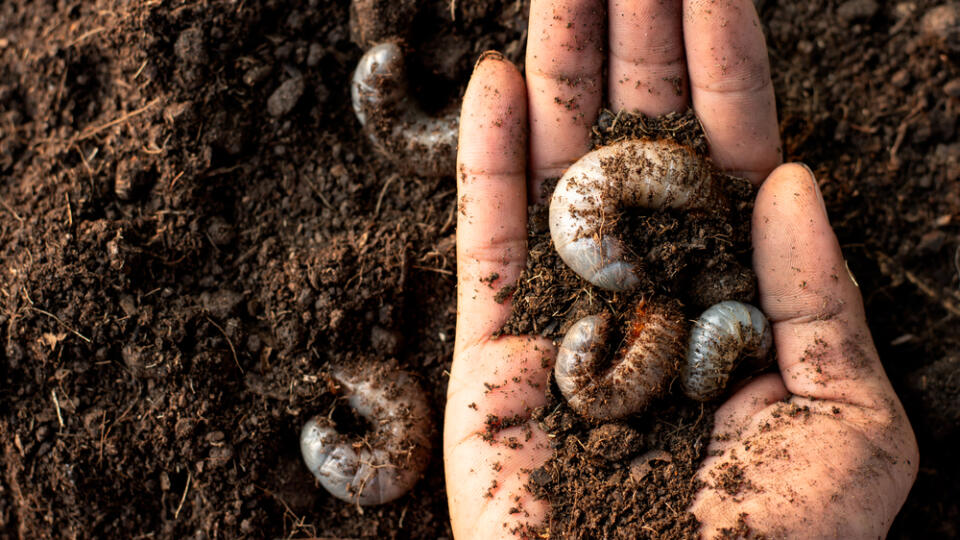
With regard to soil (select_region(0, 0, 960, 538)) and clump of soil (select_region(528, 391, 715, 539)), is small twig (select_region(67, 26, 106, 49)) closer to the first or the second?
soil (select_region(0, 0, 960, 538))

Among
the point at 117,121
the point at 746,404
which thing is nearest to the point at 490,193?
the point at 746,404

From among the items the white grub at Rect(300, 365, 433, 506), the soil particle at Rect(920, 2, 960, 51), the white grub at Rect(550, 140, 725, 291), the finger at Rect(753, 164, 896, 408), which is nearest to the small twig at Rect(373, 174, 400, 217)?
the white grub at Rect(300, 365, 433, 506)

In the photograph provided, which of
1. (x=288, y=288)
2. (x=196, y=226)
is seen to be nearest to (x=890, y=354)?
(x=288, y=288)

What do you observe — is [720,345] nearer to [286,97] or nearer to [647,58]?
[647,58]

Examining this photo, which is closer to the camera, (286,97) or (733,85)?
(733,85)

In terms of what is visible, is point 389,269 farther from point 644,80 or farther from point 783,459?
point 783,459
